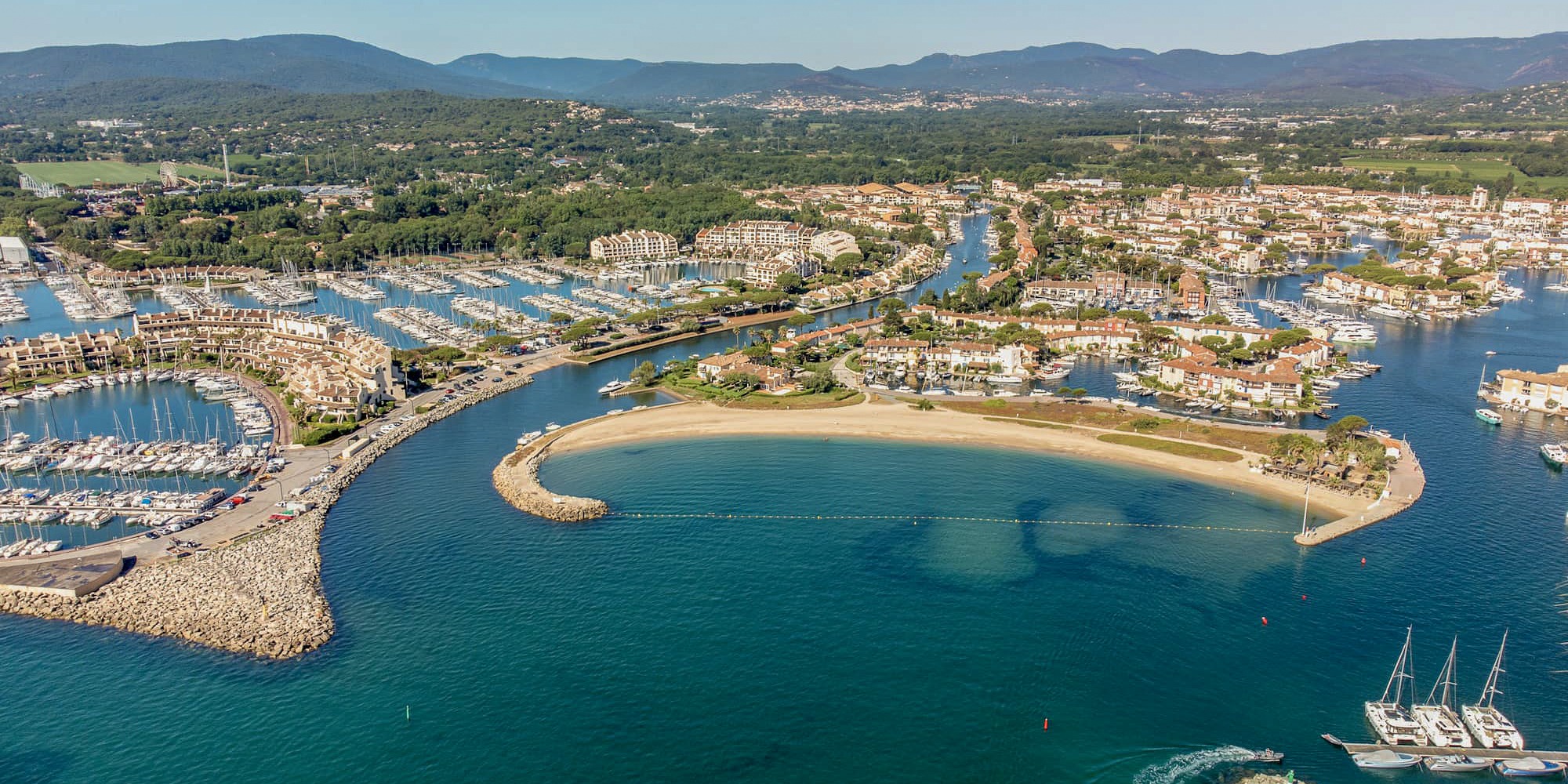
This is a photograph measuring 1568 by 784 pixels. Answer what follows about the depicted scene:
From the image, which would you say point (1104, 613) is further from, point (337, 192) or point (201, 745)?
point (337, 192)

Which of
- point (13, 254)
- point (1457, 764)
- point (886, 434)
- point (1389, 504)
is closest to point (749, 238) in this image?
point (886, 434)

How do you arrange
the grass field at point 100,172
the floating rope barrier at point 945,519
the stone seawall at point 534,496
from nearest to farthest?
the floating rope barrier at point 945,519 < the stone seawall at point 534,496 < the grass field at point 100,172

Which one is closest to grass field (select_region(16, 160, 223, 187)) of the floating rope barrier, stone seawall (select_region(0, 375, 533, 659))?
stone seawall (select_region(0, 375, 533, 659))

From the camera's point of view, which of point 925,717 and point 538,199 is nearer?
point 925,717

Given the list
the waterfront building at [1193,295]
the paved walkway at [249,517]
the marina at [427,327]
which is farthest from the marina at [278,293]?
the waterfront building at [1193,295]

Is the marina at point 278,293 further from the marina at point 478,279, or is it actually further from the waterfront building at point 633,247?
the waterfront building at point 633,247

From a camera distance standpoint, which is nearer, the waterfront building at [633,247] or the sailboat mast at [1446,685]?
the sailboat mast at [1446,685]

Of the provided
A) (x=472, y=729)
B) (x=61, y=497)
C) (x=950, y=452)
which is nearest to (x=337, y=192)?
(x=61, y=497)
